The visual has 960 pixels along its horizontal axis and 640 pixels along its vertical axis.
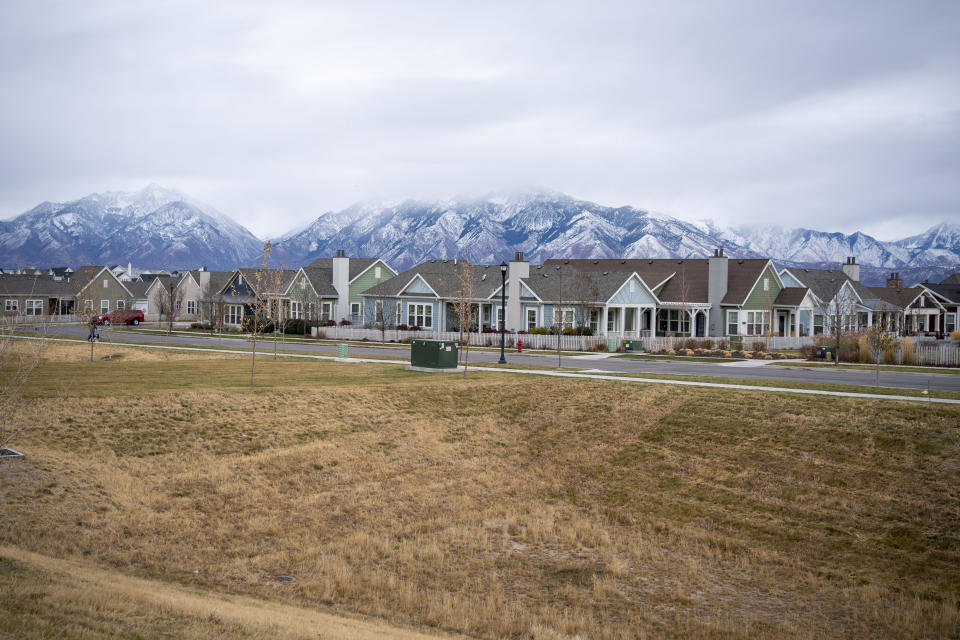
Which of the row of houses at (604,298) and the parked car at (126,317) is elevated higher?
the row of houses at (604,298)

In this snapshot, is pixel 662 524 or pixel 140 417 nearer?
pixel 662 524

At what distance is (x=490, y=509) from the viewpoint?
1795 cm

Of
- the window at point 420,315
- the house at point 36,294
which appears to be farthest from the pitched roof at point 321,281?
the house at point 36,294

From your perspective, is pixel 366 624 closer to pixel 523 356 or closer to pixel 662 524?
pixel 662 524

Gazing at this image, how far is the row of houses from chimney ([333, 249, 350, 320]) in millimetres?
106

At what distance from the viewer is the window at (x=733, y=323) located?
56.5 m

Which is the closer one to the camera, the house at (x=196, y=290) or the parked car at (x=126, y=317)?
the parked car at (x=126, y=317)

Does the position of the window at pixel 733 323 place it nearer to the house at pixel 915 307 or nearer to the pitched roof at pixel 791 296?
the pitched roof at pixel 791 296

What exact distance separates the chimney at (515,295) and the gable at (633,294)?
672 centimetres

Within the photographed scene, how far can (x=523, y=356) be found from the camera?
42531 mm

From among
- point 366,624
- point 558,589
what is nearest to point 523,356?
point 558,589

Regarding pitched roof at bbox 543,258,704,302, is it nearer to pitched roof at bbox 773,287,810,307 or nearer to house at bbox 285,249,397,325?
pitched roof at bbox 773,287,810,307

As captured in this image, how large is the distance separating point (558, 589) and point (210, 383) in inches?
633

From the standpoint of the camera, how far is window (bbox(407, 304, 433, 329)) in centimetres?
5972
